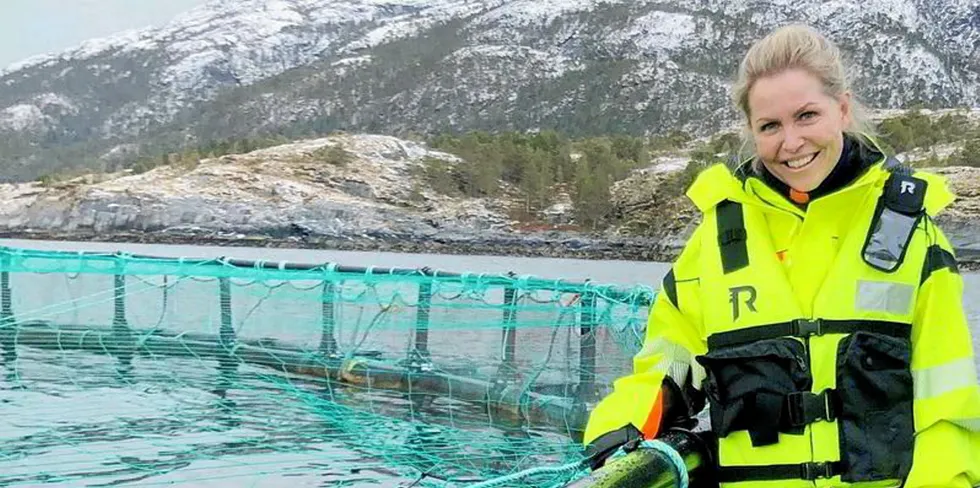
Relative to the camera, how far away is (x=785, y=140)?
7.73 ft

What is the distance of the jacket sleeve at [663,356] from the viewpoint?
100 inches

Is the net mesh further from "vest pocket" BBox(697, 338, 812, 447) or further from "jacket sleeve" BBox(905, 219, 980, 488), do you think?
"jacket sleeve" BBox(905, 219, 980, 488)

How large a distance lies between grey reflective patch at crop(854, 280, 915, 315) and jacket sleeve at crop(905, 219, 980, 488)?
35 mm

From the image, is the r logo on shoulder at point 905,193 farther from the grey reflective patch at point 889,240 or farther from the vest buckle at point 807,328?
the vest buckle at point 807,328

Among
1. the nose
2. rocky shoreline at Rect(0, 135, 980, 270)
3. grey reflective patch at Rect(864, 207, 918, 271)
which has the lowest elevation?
grey reflective patch at Rect(864, 207, 918, 271)

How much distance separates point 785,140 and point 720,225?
10.7 inches

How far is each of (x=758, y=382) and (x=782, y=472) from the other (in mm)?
211

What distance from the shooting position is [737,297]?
7.91 ft

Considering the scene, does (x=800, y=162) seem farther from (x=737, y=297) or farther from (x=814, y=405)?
(x=814, y=405)

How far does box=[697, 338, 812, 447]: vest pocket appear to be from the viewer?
7.60ft

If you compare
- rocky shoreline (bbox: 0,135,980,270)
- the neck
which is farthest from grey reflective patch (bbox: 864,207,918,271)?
rocky shoreline (bbox: 0,135,980,270)

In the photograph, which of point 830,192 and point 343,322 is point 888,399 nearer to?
point 830,192

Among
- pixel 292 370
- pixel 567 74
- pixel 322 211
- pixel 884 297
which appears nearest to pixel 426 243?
pixel 322 211

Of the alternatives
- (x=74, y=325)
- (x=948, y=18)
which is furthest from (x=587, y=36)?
(x=74, y=325)
